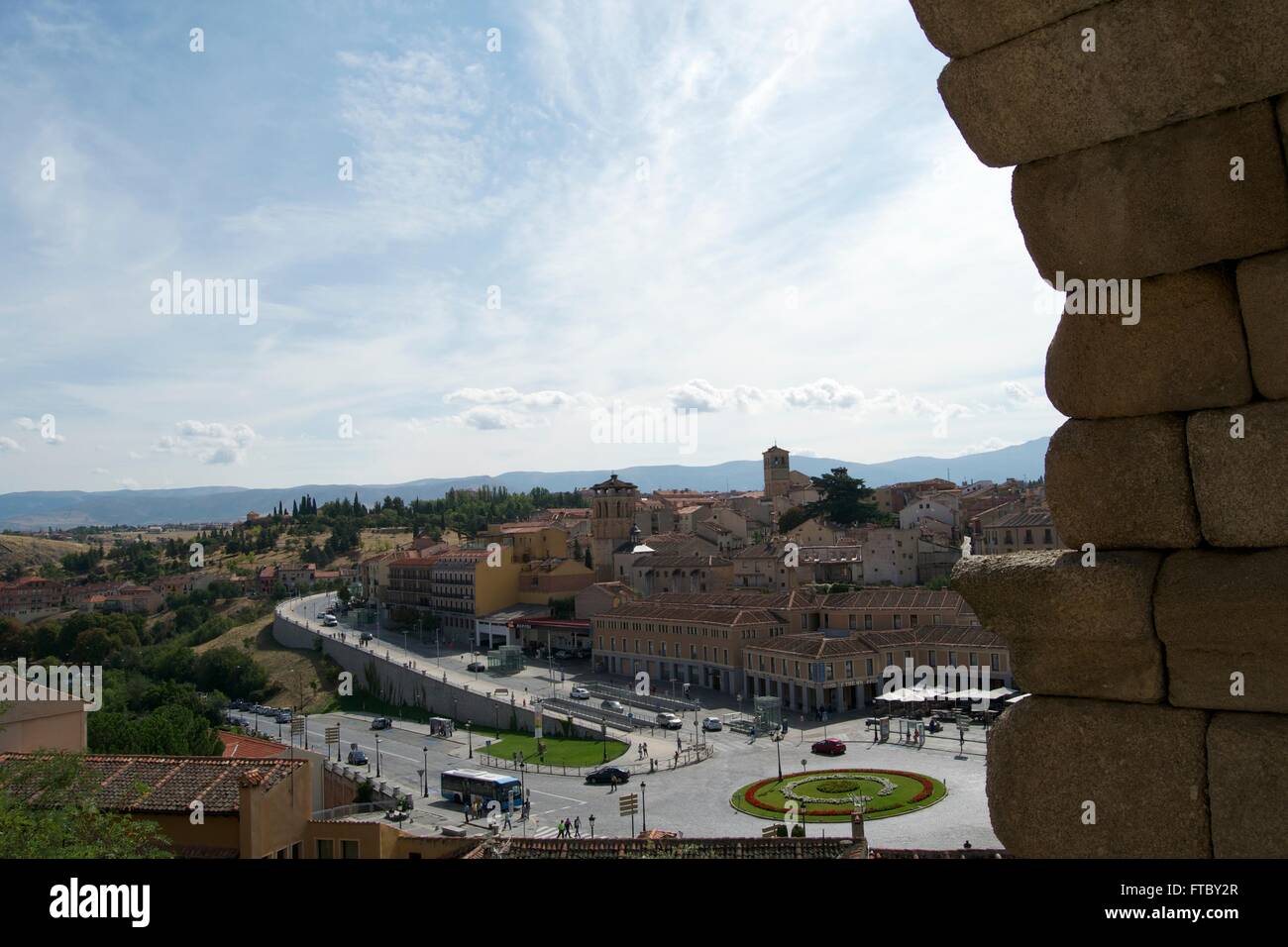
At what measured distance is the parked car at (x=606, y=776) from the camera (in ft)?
98.7

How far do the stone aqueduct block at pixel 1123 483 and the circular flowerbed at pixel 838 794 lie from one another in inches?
881

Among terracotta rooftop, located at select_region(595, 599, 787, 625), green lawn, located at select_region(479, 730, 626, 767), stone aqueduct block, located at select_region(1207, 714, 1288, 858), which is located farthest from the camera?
terracotta rooftop, located at select_region(595, 599, 787, 625)


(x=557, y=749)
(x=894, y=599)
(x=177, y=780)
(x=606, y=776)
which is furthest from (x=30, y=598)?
(x=177, y=780)

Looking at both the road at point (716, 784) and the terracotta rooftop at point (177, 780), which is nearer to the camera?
the terracotta rooftop at point (177, 780)

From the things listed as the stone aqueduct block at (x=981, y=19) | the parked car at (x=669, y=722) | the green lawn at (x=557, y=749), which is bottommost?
the green lawn at (x=557, y=749)

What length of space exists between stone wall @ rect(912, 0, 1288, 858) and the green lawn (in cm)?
3208

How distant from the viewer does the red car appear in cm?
3091

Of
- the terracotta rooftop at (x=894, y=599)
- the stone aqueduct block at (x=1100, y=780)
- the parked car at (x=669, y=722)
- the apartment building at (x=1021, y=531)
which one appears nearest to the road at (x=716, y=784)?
the parked car at (x=669, y=722)

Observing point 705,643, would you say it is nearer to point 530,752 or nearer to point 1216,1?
point 530,752

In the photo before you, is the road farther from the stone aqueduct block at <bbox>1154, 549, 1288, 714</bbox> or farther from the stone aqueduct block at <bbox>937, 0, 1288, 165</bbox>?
the stone aqueduct block at <bbox>937, 0, 1288, 165</bbox>

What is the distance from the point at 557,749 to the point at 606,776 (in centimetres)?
636

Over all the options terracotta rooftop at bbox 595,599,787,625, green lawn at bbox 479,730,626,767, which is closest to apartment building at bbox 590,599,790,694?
terracotta rooftop at bbox 595,599,787,625

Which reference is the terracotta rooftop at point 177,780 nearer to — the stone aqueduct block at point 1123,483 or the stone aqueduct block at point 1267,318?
the stone aqueduct block at point 1123,483

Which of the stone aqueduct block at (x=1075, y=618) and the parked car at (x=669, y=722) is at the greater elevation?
the stone aqueduct block at (x=1075, y=618)
